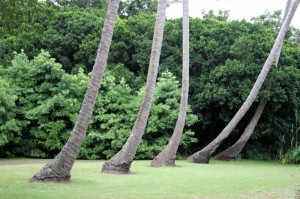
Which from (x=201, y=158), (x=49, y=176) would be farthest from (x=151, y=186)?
(x=201, y=158)

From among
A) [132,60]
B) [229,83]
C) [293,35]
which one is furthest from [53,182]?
[293,35]

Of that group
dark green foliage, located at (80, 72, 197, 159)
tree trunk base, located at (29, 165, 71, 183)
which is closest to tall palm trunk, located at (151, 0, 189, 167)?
dark green foliage, located at (80, 72, 197, 159)

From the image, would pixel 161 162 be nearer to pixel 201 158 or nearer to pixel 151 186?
pixel 201 158

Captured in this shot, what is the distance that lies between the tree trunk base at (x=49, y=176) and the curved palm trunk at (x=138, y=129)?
124 inches

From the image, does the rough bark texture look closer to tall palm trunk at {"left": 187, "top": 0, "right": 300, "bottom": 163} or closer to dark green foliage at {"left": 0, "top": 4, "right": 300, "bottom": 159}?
dark green foliage at {"left": 0, "top": 4, "right": 300, "bottom": 159}

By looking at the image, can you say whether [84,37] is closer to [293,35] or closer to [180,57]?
[180,57]

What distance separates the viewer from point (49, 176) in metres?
11.3

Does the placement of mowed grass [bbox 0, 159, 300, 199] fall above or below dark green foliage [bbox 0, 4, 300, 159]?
below

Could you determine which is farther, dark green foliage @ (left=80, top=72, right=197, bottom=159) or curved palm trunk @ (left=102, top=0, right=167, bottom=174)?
dark green foliage @ (left=80, top=72, right=197, bottom=159)

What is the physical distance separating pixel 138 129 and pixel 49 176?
169 inches

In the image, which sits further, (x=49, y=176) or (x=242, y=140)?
(x=242, y=140)

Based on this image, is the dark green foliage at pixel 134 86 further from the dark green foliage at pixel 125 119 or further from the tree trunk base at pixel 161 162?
the tree trunk base at pixel 161 162

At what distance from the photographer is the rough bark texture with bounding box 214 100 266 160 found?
22828mm

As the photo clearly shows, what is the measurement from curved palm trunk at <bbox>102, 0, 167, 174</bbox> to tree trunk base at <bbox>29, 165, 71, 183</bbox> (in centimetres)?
315
